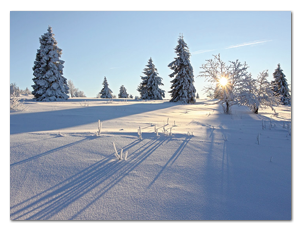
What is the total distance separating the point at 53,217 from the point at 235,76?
1073 centimetres

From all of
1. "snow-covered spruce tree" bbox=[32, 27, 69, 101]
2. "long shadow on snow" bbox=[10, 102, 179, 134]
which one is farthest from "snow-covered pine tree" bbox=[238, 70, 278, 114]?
"snow-covered spruce tree" bbox=[32, 27, 69, 101]

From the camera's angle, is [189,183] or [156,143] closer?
[189,183]

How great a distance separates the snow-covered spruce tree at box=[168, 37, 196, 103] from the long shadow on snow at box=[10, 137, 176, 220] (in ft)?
63.4

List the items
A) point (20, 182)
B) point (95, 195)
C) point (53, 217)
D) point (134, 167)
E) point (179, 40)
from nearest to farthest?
point (53, 217) < point (95, 195) < point (20, 182) < point (134, 167) < point (179, 40)

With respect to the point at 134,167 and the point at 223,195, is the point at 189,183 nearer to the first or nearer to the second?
the point at 223,195

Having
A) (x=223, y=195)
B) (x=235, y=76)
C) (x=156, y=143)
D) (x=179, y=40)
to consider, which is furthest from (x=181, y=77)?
(x=223, y=195)

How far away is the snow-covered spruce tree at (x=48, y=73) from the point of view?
16.5 meters

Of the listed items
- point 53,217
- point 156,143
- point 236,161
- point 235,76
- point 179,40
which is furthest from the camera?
point 179,40

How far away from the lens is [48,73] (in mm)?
16531

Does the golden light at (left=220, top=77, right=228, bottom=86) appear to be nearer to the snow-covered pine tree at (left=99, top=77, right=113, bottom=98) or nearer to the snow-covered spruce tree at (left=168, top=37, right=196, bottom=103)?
the snow-covered spruce tree at (left=168, top=37, right=196, bottom=103)

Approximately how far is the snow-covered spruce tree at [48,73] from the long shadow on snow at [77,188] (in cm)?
1671

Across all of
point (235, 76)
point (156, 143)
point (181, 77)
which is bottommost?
point (156, 143)

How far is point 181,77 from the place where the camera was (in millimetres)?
21781

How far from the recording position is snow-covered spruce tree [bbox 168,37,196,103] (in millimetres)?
21250
